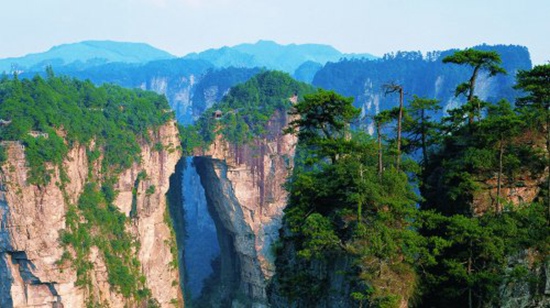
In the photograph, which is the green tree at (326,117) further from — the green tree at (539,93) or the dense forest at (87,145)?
the dense forest at (87,145)

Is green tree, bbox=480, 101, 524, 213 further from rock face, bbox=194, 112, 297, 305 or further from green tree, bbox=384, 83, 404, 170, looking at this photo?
rock face, bbox=194, 112, 297, 305

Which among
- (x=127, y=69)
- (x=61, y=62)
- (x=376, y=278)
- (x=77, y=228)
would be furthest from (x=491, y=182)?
(x=61, y=62)

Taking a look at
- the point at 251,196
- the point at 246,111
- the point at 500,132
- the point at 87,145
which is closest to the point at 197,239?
the point at 251,196

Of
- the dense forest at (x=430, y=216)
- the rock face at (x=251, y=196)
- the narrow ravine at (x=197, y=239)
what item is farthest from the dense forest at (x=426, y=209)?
the narrow ravine at (x=197, y=239)

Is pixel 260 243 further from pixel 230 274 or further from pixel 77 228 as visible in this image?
pixel 77 228

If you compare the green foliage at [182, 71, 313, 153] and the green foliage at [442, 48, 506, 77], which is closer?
the green foliage at [442, 48, 506, 77]

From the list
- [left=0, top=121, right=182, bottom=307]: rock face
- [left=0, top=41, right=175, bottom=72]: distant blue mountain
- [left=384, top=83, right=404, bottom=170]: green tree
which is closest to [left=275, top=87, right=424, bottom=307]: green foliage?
[left=384, top=83, right=404, bottom=170]: green tree

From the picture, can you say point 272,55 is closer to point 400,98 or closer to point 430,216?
point 400,98
